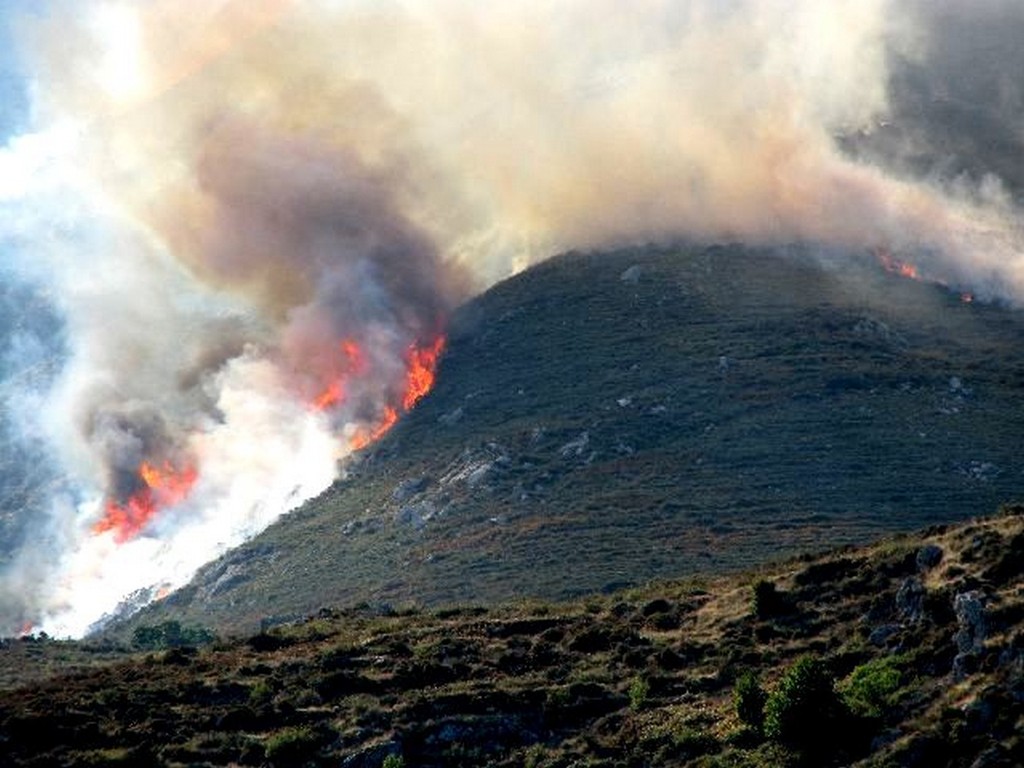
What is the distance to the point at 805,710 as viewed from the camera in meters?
70.6

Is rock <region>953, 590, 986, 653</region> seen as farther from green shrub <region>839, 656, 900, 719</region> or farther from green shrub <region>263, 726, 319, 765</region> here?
green shrub <region>263, 726, 319, 765</region>

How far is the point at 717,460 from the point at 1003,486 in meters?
33.4

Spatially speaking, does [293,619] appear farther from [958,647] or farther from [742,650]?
[958,647]

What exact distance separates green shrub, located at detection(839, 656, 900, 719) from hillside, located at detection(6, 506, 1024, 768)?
0.13 m

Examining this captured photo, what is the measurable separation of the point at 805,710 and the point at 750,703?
4.40 meters

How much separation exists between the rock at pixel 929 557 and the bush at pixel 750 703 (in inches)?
567

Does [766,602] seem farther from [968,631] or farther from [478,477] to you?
[478,477]

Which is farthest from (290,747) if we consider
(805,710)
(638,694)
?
(805,710)

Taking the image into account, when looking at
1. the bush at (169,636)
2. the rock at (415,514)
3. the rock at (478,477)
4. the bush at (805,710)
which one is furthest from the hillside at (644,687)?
the rock at (478,477)

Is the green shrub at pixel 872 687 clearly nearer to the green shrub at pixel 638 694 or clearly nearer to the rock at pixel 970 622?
the rock at pixel 970 622

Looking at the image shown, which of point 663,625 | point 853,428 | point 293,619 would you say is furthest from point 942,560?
point 853,428

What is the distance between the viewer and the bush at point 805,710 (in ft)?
229

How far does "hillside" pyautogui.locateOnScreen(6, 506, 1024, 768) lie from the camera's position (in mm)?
70188

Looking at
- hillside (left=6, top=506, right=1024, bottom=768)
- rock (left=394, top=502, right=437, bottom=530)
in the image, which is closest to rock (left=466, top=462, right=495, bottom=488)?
rock (left=394, top=502, right=437, bottom=530)
